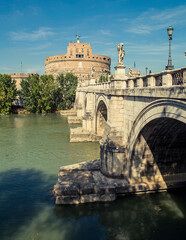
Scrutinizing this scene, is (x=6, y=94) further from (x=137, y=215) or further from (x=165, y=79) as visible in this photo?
(x=165, y=79)

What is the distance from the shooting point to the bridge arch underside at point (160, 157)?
903cm

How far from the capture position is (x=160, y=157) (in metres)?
9.88

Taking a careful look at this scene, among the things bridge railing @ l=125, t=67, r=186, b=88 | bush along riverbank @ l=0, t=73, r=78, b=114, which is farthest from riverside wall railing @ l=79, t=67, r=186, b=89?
bush along riverbank @ l=0, t=73, r=78, b=114

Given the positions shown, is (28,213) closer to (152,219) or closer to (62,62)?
(152,219)

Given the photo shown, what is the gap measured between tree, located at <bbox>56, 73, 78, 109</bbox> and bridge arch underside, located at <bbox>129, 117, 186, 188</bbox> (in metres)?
35.9

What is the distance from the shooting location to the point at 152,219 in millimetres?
8492

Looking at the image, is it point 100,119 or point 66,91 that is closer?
point 100,119

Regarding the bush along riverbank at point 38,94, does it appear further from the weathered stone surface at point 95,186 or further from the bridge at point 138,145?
the bridge at point 138,145

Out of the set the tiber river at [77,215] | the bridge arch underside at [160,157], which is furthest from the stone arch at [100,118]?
the bridge arch underside at [160,157]

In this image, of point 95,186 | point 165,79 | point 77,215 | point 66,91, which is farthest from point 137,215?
point 66,91

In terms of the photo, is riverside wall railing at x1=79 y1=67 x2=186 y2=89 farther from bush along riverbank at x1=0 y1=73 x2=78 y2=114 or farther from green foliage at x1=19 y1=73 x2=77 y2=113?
bush along riverbank at x1=0 y1=73 x2=78 y2=114

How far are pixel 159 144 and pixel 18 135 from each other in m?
16.5

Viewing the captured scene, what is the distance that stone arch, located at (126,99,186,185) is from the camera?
8.28m

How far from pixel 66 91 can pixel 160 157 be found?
122ft
